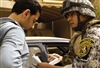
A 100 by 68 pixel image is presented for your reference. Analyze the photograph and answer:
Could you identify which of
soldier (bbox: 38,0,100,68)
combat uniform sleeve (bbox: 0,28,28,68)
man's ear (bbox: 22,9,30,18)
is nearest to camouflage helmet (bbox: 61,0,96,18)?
soldier (bbox: 38,0,100,68)

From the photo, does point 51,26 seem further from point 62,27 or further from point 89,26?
point 89,26

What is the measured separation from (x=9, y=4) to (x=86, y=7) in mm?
3283

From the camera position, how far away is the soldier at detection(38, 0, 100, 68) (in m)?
1.95

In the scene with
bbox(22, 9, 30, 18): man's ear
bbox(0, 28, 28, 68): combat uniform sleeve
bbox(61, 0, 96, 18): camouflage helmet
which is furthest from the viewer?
bbox(61, 0, 96, 18): camouflage helmet

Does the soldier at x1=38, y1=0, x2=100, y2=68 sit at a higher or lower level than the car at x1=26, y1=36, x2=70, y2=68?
higher

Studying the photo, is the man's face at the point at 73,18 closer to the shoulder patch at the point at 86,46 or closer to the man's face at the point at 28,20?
the shoulder patch at the point at 86,46

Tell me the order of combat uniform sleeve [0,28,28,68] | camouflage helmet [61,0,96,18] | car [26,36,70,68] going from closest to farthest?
combat uniform sleeve [0,28,28,68]
camouflage helmet [61,0,96,18]
car [26,36,70,68]

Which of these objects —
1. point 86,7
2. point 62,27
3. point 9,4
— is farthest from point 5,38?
point 62,27

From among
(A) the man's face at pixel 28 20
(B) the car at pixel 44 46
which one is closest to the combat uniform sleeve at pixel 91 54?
(A) the man's face at pixel 28 20

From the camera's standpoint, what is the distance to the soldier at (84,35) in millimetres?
1951

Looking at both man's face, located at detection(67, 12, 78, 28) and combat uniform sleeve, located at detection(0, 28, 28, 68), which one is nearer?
combat uniform sleeve, located at detection(0, 28, 28, 68)

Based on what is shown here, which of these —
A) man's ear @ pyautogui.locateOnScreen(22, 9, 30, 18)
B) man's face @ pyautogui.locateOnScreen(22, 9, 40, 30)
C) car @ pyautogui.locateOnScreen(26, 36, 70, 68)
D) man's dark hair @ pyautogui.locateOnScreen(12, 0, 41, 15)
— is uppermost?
man's dark hair @ pyautogui.locateOnScreen(12, 0, 41, 15)

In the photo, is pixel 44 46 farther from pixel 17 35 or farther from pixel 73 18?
pixel 17 35

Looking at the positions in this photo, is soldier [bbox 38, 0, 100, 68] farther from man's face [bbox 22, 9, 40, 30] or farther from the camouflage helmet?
man's face [bbox 22, 9, 40, 30]
